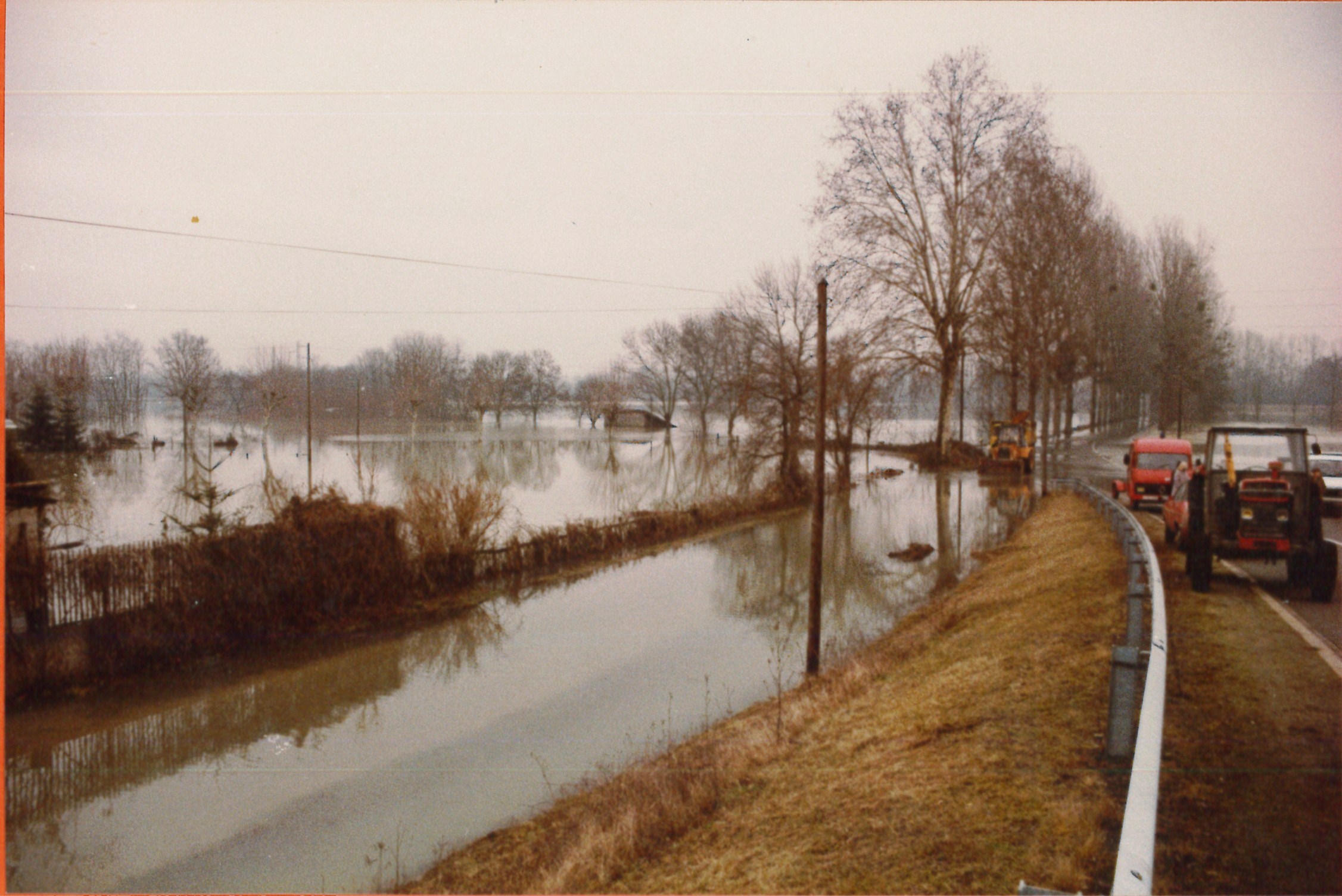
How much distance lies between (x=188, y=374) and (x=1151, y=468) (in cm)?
1602

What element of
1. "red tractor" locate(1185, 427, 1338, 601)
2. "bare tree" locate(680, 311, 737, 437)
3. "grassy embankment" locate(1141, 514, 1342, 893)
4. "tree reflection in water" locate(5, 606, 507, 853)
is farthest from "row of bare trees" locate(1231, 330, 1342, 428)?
"bare tree" locate(680, 311, 737, 437)

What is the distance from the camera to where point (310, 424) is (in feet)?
41.0

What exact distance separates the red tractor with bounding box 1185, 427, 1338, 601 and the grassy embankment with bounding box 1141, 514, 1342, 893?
1175mm

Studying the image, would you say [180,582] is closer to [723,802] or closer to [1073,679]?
[723,802]

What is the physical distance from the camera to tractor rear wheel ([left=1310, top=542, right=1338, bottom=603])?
6.71 metres

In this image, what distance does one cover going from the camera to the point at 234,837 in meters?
5.88

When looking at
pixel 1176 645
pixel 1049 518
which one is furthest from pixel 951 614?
pixel 1049 518

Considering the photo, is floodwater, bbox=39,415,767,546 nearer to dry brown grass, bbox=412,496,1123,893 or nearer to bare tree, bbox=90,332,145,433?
bare tree, bbox=90,332,145,433

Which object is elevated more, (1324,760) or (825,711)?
(1324,760)

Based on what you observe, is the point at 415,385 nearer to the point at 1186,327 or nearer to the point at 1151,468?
the point at 1186,327

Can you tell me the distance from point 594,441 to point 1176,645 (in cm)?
1279

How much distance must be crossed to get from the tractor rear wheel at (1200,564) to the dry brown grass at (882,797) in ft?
2.49

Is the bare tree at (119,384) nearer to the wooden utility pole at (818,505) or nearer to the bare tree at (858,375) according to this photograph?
the wooden utility pole at (818,505)

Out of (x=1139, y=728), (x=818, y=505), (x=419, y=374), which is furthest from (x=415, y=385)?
(x=1139, y=728)
